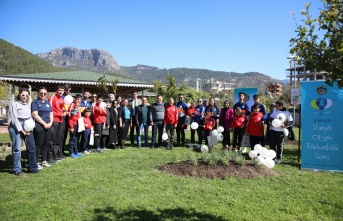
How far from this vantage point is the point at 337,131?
683 centimetres

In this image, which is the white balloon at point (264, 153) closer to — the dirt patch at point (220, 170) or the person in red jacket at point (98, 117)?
the dirt patch at point (220, 170)

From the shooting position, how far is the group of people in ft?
20.5

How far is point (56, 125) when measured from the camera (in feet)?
24.0

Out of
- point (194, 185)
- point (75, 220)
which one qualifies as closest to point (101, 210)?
point (75, 220)

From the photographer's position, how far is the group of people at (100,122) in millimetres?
6238

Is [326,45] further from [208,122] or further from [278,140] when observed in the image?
[208,122]

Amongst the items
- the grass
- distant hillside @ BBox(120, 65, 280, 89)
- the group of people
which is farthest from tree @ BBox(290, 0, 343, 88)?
distant hillside @ BBox(120, 65, 280, 89)

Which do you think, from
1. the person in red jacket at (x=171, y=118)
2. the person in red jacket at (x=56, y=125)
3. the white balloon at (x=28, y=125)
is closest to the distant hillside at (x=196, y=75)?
the person in red jacket at (x=171, y=118)

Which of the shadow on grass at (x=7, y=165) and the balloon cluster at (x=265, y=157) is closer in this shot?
the balloon cluster at (x=265, y=157)

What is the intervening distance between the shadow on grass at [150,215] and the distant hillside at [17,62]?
3129 inches

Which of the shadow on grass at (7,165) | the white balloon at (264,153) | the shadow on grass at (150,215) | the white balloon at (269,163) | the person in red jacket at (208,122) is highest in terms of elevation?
the person in red jacket at (208,122)

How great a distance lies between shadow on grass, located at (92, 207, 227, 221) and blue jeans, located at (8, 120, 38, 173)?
3.11 meters

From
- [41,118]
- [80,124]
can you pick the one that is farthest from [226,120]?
[41,118]

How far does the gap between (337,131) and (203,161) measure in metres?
3.74
